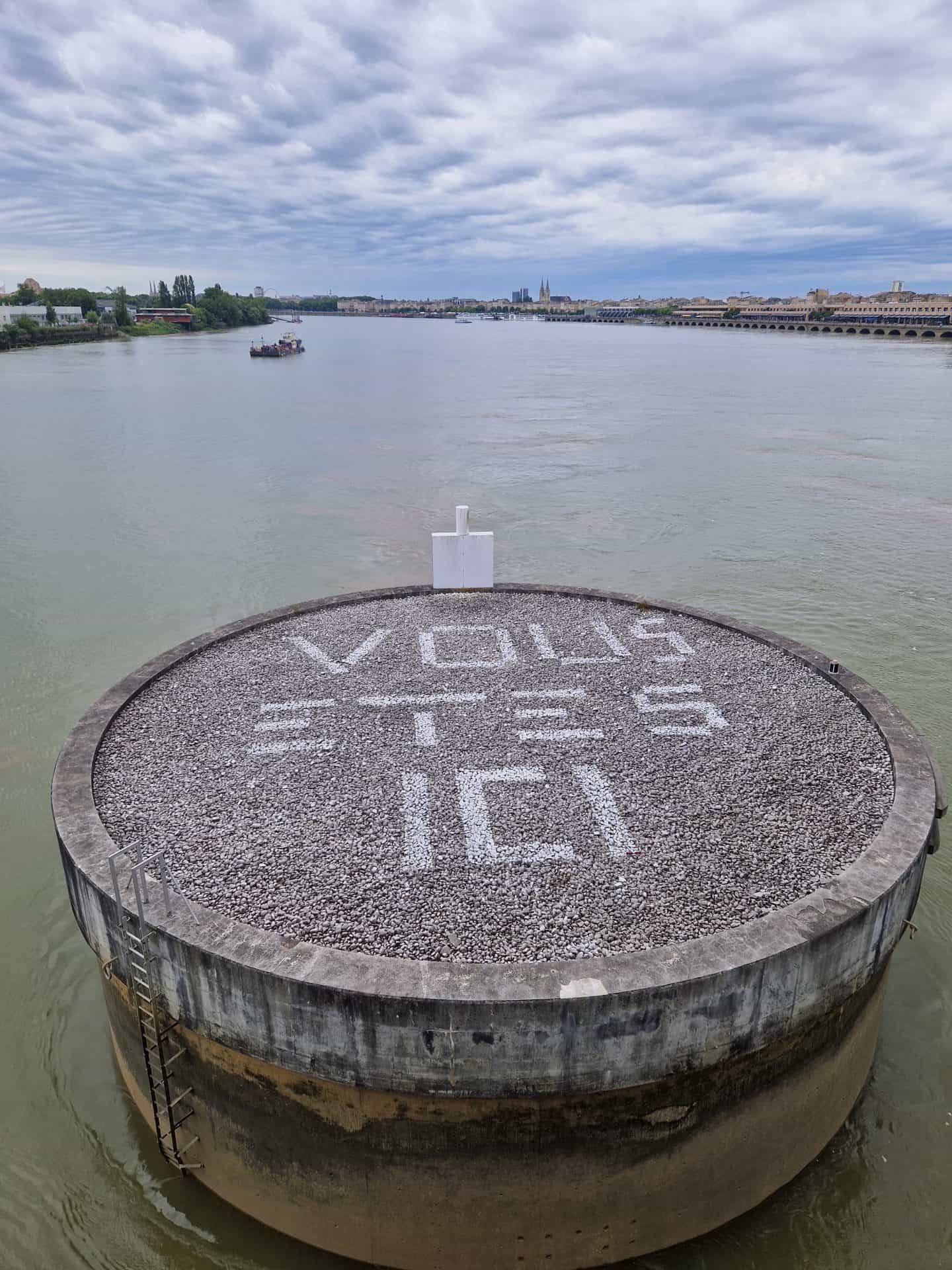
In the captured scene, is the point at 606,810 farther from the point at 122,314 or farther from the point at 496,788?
the point at 122,314

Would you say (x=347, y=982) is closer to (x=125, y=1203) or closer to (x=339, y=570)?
(x=125, y=1203)

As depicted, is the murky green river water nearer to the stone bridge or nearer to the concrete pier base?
the concrete pier base

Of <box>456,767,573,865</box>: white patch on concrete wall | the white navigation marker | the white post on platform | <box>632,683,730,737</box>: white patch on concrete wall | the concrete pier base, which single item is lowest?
the concrete pier base

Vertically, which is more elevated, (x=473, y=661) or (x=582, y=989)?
(x=582, y=989)

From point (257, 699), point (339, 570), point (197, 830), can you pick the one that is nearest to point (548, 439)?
point (339, 570)

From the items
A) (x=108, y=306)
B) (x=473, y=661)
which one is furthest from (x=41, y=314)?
(x=473, y=661)

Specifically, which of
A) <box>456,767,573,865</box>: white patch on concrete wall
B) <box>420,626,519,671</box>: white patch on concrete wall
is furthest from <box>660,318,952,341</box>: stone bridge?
<box>456,767,573,865</box>: white patch on concrete wall
